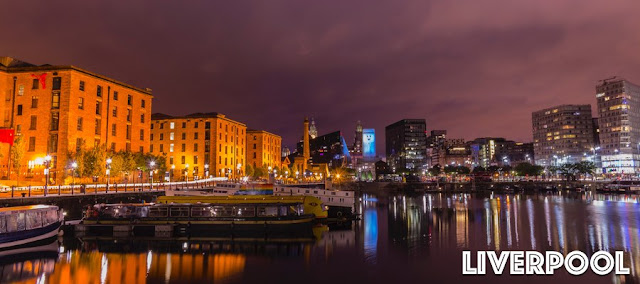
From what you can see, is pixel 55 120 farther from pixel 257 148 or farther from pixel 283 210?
pixel 257 148

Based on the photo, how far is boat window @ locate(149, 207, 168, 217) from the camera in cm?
4272

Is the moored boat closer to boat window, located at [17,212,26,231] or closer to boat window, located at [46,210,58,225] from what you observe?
boat window, located at [46,210,58,225]

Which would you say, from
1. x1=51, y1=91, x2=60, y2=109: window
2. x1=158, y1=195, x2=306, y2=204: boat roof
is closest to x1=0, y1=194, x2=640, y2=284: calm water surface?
x1=158, y1=195, x2=306, y2=204: boat roof

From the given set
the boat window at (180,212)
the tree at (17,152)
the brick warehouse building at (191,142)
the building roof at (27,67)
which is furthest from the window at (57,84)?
the brick warehouse building at (191,142)

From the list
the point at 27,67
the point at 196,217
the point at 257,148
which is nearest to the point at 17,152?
the point at 27,67

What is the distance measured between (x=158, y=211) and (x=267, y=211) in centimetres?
1169

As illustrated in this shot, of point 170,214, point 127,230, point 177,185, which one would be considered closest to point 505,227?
point 170,214

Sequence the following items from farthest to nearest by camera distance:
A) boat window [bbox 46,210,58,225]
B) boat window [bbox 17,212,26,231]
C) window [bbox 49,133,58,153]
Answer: window [bbox 49,133,58,153] → boat window [bbox 46,210,58,225] → boat window [bbox 17,212,26,231]

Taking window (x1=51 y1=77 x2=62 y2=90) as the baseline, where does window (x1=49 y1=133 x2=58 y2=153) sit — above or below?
below

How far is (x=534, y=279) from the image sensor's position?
27.1 meters

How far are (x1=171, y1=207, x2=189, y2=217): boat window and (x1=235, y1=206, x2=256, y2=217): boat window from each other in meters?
5.32

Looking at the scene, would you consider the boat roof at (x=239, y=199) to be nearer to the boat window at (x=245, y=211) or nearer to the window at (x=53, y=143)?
the boat window at (x=245, y=211)

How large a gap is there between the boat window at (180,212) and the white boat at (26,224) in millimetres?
10253

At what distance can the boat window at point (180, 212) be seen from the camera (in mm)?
42688
